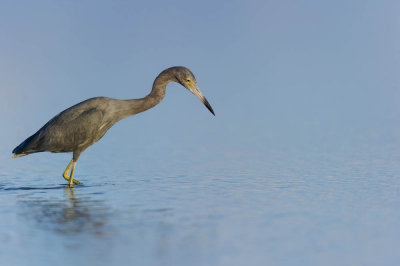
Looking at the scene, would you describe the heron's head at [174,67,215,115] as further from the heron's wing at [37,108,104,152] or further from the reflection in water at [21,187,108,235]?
the reflection in water at [21,187,108,235]

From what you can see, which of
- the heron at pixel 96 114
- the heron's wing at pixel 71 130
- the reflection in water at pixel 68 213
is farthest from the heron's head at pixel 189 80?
the reflection in water at pixel 68 213

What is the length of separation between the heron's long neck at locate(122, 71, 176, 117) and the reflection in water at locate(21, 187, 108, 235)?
2161 millimetres

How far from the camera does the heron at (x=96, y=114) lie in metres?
11.9

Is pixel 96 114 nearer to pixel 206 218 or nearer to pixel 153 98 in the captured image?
pixel 153 98

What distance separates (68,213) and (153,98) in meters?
3.73

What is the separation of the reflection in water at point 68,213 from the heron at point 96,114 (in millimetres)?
1581

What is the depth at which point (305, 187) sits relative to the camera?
36.2 feet

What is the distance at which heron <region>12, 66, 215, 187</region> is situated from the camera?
11.9 meters

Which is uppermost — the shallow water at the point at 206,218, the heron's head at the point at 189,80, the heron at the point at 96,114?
the heron's head at the point at 189,80

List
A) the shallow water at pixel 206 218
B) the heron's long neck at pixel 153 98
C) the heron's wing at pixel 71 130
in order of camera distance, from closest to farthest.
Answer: the shallow water at pixel 206 218 < the heron's wing at pixel 71 130 < the heron's long neck at pixel 153 98

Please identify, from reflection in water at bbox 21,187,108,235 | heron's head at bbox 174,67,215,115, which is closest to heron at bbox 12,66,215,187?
heron's head at bbox 174,67,215,115

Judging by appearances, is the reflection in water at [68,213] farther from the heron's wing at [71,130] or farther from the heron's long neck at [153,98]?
the heron's long neck at [153,98]

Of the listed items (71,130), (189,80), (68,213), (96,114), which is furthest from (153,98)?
(68,213)

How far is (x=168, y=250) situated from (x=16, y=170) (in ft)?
29.3
